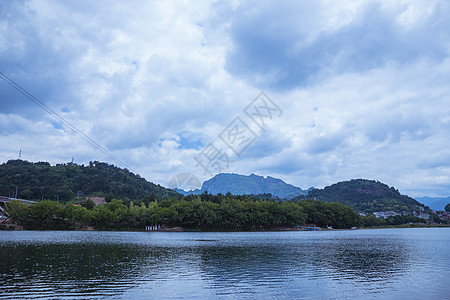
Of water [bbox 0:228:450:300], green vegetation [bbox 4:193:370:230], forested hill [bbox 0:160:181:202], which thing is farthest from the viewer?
forested hill [bbox 0:160:181:202]

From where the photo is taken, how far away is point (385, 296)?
18078 mm

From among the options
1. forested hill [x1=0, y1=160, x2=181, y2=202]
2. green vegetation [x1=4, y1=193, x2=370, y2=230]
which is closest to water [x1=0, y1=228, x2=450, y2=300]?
green vegetation [x1=4, y1=193, x2=370, y2=230]

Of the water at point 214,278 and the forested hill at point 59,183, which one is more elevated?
the forested hill at point 59,183

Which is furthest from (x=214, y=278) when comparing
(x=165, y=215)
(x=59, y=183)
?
(x=59, y=183)

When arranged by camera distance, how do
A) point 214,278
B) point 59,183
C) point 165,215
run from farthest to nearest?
point 59,183 < point 165,215 < point 214,278

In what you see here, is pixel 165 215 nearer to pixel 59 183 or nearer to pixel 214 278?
pixel 214 278

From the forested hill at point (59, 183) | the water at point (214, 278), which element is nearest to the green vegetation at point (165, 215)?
the forested hill at point (59, 183)

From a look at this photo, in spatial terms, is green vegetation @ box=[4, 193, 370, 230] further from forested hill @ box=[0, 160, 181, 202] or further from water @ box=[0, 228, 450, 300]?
water @ box=[0, 228, 450, 300]

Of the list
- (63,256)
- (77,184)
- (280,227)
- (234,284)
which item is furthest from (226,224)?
(77,184)

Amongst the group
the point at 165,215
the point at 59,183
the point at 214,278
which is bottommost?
the point at 214,278

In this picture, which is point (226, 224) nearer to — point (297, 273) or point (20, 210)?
point (20, 210)

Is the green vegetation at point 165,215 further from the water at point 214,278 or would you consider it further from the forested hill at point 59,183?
the water at point 214,278

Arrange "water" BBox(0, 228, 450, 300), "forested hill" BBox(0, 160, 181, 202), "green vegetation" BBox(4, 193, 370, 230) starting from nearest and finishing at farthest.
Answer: "water" BBox(0, 228, 450, 300), "green vegetation" BBox(4, 193, 370, 230), "forested hill" BBox(0, 160, 181, 202)

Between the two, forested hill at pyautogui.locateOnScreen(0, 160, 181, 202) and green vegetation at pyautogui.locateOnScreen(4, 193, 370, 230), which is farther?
forested hill at pyautogui.locateOnScreen(0, 160, 181, 202)
